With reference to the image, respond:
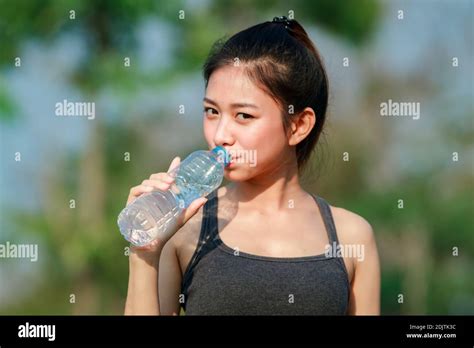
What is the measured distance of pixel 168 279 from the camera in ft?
6.85

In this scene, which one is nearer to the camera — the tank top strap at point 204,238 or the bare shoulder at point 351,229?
the tank top strap at point 204,238

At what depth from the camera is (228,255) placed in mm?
2072

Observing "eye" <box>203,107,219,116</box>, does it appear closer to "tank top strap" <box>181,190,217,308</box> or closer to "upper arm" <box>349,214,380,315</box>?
"tank top strap" <box>181,190,217,308</box>

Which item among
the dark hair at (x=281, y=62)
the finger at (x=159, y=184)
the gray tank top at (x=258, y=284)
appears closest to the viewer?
the finger at (x=159, y=184)

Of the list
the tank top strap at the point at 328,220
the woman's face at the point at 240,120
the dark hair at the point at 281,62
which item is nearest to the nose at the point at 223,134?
the woman's face at the point at 240,120

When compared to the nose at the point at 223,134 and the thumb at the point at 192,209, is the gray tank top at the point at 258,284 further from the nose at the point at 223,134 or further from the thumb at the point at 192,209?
the nose at the point at 223,134

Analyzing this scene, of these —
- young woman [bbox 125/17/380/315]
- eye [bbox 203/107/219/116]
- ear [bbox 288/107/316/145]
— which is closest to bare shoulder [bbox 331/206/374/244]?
young woman [bbox 125/17/380/315]

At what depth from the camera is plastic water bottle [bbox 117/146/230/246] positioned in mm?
Result: 2090

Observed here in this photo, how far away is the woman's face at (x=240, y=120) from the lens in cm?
208

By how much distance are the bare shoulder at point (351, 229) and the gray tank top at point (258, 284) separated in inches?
5.2
